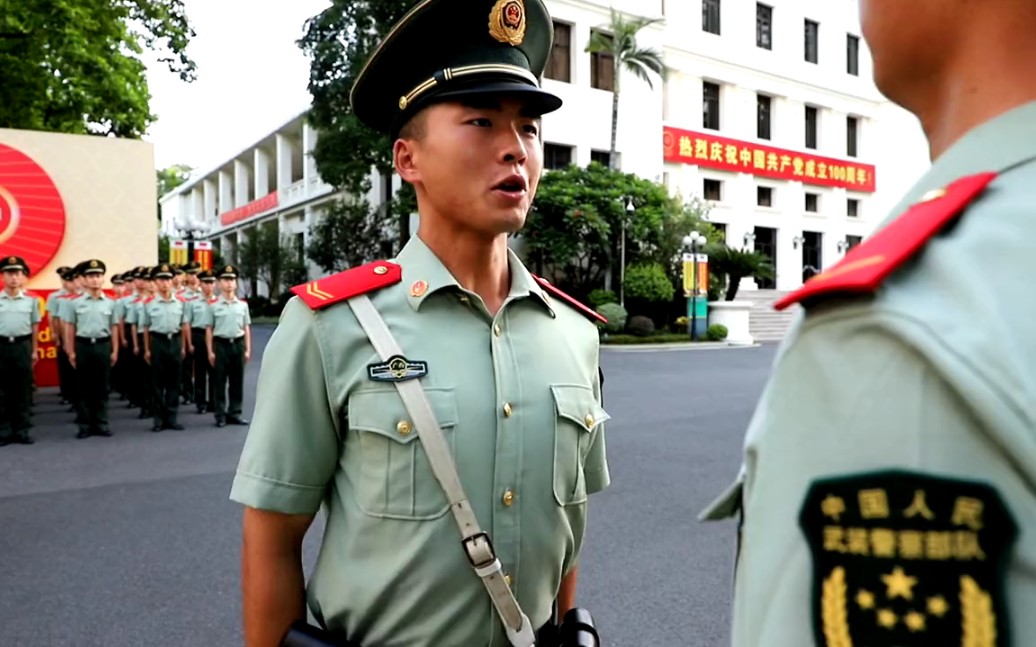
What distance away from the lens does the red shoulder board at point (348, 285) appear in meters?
1.37

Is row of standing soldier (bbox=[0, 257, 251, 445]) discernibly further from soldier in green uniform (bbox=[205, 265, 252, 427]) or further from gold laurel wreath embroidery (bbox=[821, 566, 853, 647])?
gold laurel wreath embroidery (bbox=[821, 566, 853, 647])

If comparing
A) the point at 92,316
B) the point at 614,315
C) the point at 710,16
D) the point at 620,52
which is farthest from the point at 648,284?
the point at 92,316

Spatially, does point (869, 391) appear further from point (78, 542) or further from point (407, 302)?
point (78, 542)

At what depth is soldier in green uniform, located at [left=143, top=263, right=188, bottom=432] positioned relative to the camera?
8.47 meters

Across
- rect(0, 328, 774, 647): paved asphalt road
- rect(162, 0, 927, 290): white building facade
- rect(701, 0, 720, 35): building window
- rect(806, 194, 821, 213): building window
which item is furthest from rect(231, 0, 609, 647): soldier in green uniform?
rect(806, 194, 821, 213): building window

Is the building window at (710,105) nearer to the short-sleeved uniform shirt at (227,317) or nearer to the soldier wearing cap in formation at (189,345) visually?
the soldier wearing cap in formation at (189,345)

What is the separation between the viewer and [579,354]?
1584 mm

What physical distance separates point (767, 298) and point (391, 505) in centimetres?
2727

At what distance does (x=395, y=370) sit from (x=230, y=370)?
813 cm

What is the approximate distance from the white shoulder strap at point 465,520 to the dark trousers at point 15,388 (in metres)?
7.85

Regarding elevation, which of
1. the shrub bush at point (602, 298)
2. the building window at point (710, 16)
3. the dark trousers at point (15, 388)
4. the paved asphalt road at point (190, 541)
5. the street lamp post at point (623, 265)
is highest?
the building window at point (710, 16)

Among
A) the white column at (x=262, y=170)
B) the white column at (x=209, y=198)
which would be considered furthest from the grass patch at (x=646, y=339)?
the white column at (x=209, y=198)

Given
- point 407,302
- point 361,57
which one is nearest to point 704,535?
point 407,302

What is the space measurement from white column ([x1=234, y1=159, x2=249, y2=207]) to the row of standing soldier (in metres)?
35.1
